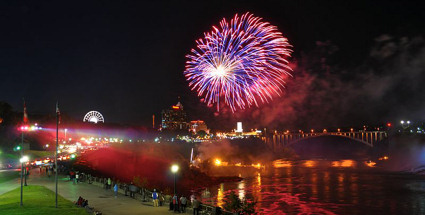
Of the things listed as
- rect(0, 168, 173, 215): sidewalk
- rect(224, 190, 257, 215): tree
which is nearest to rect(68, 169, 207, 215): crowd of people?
rect(0, 168, 173, 215): sidewalk

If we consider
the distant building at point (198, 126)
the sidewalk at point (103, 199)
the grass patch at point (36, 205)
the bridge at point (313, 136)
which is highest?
the distant building at point (198, 126)

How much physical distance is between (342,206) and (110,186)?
21078 millimetres

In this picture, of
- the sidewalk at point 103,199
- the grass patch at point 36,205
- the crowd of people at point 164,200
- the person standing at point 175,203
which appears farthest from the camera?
Result: the sidewalk at point 103,199

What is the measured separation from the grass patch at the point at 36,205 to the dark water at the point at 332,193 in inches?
663

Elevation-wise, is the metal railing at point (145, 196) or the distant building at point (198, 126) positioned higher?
the distant building at point (198, 126)

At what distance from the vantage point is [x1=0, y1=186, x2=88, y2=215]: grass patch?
64.0 ft

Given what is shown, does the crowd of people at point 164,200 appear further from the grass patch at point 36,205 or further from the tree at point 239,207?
the tree at point 239,207

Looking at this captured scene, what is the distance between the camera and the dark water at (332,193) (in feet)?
116

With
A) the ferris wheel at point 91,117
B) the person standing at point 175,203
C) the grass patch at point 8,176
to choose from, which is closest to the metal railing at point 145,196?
the person standing at point 175,203

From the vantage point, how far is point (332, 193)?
1761 inches

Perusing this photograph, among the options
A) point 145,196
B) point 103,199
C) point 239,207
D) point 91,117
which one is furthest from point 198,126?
point 239,207

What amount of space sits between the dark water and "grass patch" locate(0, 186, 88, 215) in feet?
55.2

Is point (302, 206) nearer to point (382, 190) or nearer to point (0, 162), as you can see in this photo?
point (382, 190)

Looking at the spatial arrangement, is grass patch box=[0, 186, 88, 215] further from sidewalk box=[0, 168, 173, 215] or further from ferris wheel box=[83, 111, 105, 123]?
ferris wheel box=[83, 111, 105, 123]
